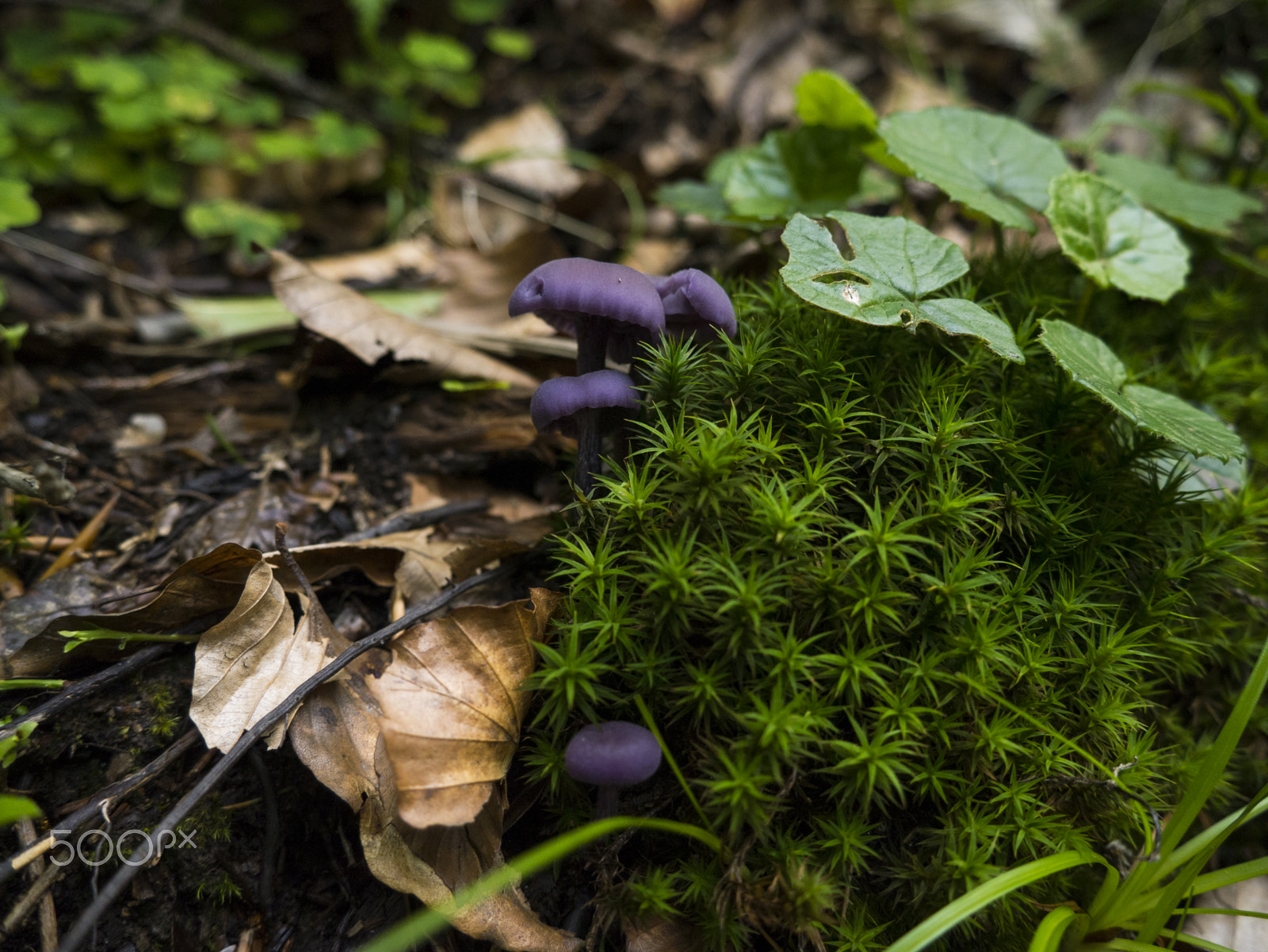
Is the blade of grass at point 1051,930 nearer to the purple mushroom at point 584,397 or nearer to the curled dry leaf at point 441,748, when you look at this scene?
the curled dry leaf at point 441,748

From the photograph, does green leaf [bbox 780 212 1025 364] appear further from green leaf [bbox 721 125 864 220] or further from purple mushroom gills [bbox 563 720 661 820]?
purple mushroom gills [bbox 563 720 661 820]

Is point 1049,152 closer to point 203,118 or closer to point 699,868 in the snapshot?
point 699,868

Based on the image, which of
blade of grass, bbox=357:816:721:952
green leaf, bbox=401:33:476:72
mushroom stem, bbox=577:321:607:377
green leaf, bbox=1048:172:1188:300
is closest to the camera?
blade of grass, bbox=357:816:721:952

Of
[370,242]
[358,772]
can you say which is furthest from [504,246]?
[358,772]

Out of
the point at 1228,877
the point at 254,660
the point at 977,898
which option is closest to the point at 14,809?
the point at 254,660

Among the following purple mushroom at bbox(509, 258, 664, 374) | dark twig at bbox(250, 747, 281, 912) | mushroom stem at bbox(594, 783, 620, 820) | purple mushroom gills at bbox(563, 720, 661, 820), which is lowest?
dark twig at bbox(250, 747, 281, 912)

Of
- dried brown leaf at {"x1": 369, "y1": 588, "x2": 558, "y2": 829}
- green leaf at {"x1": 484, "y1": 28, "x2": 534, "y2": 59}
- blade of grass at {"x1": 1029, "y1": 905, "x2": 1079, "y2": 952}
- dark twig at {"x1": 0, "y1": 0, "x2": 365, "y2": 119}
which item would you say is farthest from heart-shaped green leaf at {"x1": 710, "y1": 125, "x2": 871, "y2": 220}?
dark twig at {"x1": 0, "y1": 0, "x2": 365, "y2": 119}

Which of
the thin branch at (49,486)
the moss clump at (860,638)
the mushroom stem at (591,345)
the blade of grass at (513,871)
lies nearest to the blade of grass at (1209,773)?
the moss clump at (860,638)
